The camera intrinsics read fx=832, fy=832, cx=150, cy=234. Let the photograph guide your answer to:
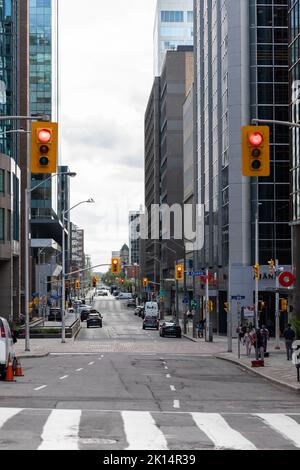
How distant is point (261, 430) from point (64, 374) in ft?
52.3

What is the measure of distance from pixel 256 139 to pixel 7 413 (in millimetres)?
7328

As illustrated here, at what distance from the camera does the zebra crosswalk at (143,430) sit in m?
12.0

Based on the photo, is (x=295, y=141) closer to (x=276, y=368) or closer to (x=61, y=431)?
(x=276, y=368)

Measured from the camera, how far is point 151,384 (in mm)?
25438

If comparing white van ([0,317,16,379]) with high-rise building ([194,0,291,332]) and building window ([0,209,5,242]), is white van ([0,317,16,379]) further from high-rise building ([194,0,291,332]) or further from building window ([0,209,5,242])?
high-rise building ([194,0,291,332])

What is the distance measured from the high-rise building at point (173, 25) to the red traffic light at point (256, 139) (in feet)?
545

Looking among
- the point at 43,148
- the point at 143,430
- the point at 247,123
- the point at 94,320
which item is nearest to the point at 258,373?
the point at 43,148

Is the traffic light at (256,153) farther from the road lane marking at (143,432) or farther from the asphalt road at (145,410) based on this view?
the road lane marking at (143,432)

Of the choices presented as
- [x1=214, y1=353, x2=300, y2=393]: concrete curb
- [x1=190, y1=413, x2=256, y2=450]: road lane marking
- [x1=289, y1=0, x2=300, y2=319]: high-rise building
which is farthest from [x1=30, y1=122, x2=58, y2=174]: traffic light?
[x1=289, y1=0, x2=300, y2=319]: high-rise building

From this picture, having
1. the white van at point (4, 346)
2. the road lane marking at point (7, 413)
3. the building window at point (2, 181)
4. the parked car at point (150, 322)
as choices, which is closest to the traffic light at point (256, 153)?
the road lane marking at point (7, 413)

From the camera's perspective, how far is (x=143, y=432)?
13.4 m

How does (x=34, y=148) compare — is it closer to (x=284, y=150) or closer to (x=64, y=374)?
(x=64, y=374)

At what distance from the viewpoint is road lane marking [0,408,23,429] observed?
580 inches

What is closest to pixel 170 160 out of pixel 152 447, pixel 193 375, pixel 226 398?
pixel 193 375
